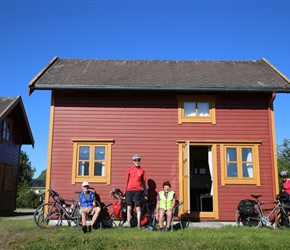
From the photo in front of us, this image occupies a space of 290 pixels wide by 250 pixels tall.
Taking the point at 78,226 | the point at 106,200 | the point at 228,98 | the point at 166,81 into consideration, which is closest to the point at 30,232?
the point at 78,226

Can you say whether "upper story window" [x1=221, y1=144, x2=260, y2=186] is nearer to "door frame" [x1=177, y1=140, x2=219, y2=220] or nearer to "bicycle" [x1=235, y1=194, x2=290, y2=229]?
"door frame" [x1=177, y1=140, x2=219, y2=220]

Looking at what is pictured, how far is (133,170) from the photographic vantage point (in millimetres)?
9344

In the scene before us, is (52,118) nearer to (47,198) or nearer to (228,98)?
(47,198)

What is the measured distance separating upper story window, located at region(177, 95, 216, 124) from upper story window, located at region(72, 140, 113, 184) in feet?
7.79

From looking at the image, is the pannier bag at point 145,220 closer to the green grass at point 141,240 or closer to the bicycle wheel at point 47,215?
the green grass at point 141,240

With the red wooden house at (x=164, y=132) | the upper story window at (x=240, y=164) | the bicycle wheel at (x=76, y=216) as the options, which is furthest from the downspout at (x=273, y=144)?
the bicycle wheel at (x=76, y=216)

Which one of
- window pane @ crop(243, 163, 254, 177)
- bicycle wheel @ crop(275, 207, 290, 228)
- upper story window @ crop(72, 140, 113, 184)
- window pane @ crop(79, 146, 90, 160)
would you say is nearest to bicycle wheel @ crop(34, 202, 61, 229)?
upper story window @ crop(72, 140, 113, 184)

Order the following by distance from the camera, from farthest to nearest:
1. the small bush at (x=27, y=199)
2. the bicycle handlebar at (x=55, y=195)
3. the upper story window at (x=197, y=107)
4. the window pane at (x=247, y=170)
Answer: the small bush at (x=27, y=199) < the upper story window at (x=197, y=107) < the window pane at (x=247, y=170) < the bicycle handlebar at (x=55, y=195)

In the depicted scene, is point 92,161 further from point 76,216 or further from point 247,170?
point 247,170

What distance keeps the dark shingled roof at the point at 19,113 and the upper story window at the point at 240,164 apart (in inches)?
393

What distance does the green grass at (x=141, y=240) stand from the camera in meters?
7.20

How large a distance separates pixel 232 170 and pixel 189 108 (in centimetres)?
221

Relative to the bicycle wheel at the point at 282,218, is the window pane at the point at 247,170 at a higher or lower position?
higher

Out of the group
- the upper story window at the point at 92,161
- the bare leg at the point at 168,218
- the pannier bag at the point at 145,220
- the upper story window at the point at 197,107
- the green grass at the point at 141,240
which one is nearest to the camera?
the green grass at the point at 141,240
